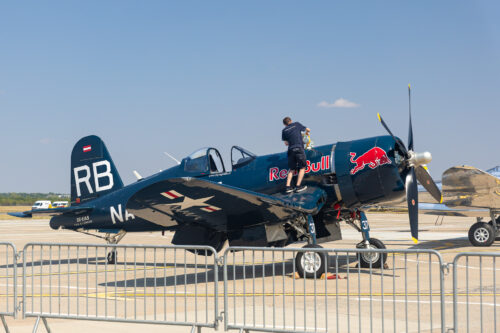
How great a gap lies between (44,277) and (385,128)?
6.78 metres

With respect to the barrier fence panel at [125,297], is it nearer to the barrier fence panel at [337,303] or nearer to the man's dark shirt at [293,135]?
the barrier fence panel at [337,303]

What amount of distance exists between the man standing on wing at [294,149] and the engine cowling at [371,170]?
2.22 feet

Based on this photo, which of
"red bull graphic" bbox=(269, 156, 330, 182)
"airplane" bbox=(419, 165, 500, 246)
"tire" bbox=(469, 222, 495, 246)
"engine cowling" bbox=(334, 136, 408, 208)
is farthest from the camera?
"tire" bbox=(469, 222, 495, 246)

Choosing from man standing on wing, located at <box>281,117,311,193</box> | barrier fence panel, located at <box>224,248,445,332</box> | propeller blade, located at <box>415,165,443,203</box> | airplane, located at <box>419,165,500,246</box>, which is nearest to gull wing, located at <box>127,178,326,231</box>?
man standing on wing, located at <box>281,117,311,193</box>

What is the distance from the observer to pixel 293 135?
454 inches

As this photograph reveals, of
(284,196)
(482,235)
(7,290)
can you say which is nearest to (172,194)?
(284,196)

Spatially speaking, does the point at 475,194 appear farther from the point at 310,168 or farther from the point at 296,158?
the point at 296,158

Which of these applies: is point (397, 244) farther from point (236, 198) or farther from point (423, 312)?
point (423, 312)

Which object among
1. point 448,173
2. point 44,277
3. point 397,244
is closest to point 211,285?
point 44,277

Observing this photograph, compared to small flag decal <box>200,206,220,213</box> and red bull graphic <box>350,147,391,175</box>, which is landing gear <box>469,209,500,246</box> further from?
small flag decal <box>200,206,220,213</box>

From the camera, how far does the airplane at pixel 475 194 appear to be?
17.1 meters

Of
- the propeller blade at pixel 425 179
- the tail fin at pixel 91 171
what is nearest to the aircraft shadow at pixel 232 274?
the propeller blade at pixel 425 179

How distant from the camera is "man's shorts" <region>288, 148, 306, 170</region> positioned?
37.8 feet

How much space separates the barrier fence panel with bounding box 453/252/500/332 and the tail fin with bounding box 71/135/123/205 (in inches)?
317
